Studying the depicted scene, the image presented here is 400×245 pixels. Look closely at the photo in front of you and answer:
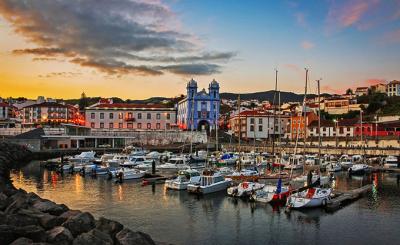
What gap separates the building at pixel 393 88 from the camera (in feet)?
531

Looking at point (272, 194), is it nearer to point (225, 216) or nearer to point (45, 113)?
point (225, 216)

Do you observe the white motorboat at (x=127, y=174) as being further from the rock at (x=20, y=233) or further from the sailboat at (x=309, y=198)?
the rock at (x=20, y=233)

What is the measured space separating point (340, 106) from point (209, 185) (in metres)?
122

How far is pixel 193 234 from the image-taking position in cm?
2233

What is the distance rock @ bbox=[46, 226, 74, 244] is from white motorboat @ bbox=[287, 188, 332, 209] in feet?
57.6

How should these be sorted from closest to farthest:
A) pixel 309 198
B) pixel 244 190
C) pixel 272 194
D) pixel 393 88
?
1. pixel 309 198
2. pixel 272 194
3. pixel 244 190
4. pixel 393 88

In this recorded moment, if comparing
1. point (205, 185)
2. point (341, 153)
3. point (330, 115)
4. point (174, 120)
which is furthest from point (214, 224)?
point (330, 115)

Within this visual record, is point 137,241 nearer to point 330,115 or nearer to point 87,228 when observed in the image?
point 87,228

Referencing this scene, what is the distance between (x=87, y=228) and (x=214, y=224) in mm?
10546

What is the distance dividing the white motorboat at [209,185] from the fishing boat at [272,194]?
4.63m

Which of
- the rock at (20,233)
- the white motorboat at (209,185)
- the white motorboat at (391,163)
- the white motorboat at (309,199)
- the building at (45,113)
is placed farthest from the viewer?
the building at (45,113)

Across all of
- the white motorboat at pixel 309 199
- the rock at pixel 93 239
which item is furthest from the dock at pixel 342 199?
the rock at pixel 93 239

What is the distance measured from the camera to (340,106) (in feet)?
477

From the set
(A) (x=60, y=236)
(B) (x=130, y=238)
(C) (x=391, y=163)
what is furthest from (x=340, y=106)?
(A) (x=60, y=236)
